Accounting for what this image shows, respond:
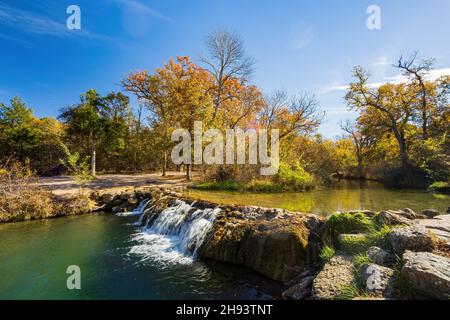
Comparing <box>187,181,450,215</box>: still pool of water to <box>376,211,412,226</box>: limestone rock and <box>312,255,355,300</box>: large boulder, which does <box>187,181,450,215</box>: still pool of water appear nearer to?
<box>376,211,412,226</box>: limestone rock

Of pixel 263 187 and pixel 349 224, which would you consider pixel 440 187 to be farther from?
pixel 349 224

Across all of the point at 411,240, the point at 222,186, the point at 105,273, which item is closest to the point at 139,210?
the point at 222,186

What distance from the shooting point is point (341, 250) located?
4.61 meters

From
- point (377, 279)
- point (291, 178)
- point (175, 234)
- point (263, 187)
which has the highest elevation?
point (291, 178)

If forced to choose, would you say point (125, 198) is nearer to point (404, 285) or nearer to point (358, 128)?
point (404, 285)

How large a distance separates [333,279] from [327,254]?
1.09 m

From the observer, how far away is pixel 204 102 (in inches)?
680

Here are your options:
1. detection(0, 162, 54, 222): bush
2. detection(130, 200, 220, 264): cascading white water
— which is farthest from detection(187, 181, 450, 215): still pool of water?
detection(0, 162, 54, 222): bush

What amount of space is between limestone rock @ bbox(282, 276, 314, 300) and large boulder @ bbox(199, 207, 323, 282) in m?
0.55

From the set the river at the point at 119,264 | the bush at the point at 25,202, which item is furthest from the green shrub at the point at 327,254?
the bush at the point at 25,202

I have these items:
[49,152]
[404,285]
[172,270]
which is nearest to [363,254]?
[404,285]

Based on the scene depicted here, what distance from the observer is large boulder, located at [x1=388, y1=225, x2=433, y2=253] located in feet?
11.9

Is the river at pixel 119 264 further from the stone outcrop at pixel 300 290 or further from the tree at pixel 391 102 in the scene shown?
the tree at pixel 391 102

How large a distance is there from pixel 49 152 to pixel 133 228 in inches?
848
